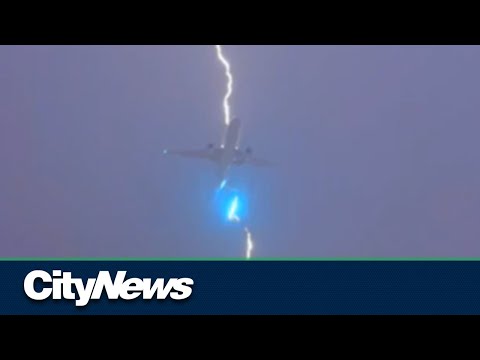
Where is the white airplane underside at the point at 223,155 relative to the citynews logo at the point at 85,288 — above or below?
above

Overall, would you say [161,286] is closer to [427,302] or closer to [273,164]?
[427,302]

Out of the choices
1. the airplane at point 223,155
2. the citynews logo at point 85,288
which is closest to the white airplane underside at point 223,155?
the airplane at point 223,155

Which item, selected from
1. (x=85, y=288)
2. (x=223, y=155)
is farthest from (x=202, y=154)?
(x=85, y=288)

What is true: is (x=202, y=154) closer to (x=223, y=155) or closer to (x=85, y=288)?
(x=223, y=155)

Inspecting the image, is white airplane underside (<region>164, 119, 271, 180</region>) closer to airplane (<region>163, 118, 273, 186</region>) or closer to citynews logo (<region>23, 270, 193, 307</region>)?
airplane (<region>163, 118, 273, 186</region>)

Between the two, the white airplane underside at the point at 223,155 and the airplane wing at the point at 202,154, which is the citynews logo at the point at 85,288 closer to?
the white airplane underside at the point at 223,155

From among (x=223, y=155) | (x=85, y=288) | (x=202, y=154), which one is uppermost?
(x=202, y=154)

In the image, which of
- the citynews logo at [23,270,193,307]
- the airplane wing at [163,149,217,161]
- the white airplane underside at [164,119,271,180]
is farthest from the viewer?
the airplane wing at [163,149,217,161]

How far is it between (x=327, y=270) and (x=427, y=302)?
306 cm

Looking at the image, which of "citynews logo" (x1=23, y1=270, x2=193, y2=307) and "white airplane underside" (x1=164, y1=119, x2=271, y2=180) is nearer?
"citynews logo" (x1=23, y1=270, x2=193, y2=307)

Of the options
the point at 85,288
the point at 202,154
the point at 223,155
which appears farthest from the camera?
the point at 202,154

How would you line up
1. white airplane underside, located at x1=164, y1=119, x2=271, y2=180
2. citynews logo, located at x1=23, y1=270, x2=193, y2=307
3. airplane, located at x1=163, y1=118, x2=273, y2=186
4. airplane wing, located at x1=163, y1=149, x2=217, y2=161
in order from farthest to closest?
airplane wing, located at x1=163, y1=149, x2=217, y2=161
white airplane underside, located at x1=164, y1=119, x2=271, y2=180
airplane, located at x1=163, y1=118, x2=273, y2=186
citynews logo, located at x1=23, y1=270, x2=193, y2=307

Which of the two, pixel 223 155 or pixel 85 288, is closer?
pixel 85 288

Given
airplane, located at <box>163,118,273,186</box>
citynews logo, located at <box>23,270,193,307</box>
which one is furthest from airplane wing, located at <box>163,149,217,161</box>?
citynews logo, located at <box>23,270,193,307</box>
